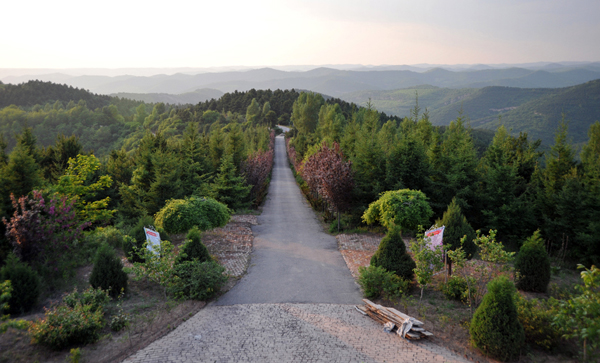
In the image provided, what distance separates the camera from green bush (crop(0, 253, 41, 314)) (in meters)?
7.25

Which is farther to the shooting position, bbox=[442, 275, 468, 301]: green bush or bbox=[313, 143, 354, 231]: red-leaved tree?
bbox=[313, 143, 354, 231]: red-leaved tree

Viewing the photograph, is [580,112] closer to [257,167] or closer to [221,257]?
[257,167]

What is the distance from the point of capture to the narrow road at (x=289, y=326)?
6.44 metres

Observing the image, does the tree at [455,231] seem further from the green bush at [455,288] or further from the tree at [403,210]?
the tree at [403,210]

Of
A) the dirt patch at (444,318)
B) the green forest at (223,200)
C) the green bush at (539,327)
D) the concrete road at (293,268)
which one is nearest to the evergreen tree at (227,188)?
the green forest at (223,200)

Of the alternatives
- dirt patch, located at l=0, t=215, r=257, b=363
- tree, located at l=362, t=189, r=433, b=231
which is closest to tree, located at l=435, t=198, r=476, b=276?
tree, located at l=362, t=189, r=433, b=231

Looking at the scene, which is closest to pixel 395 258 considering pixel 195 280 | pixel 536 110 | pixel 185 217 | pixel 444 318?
pixel 444 318

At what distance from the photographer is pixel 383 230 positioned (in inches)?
642

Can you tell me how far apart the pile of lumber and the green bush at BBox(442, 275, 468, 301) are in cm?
186

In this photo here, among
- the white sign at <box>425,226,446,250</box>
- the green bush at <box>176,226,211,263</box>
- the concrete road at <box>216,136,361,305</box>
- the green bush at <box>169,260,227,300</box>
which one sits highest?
the white sign at <box>425,226,446,250</box>

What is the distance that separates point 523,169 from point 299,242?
56.5 feet

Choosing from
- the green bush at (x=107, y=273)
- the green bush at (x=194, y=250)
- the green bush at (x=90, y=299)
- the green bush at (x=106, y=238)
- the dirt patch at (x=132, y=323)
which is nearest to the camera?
the dirt patch at (x=132, y=323)

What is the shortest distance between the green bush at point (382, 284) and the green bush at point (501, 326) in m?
2.55

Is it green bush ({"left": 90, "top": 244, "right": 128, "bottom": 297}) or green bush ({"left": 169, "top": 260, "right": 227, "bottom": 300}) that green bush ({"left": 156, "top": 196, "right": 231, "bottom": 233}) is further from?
green bush ({"left": 90, "top": 244, "right": 128, "bottom": 297})
